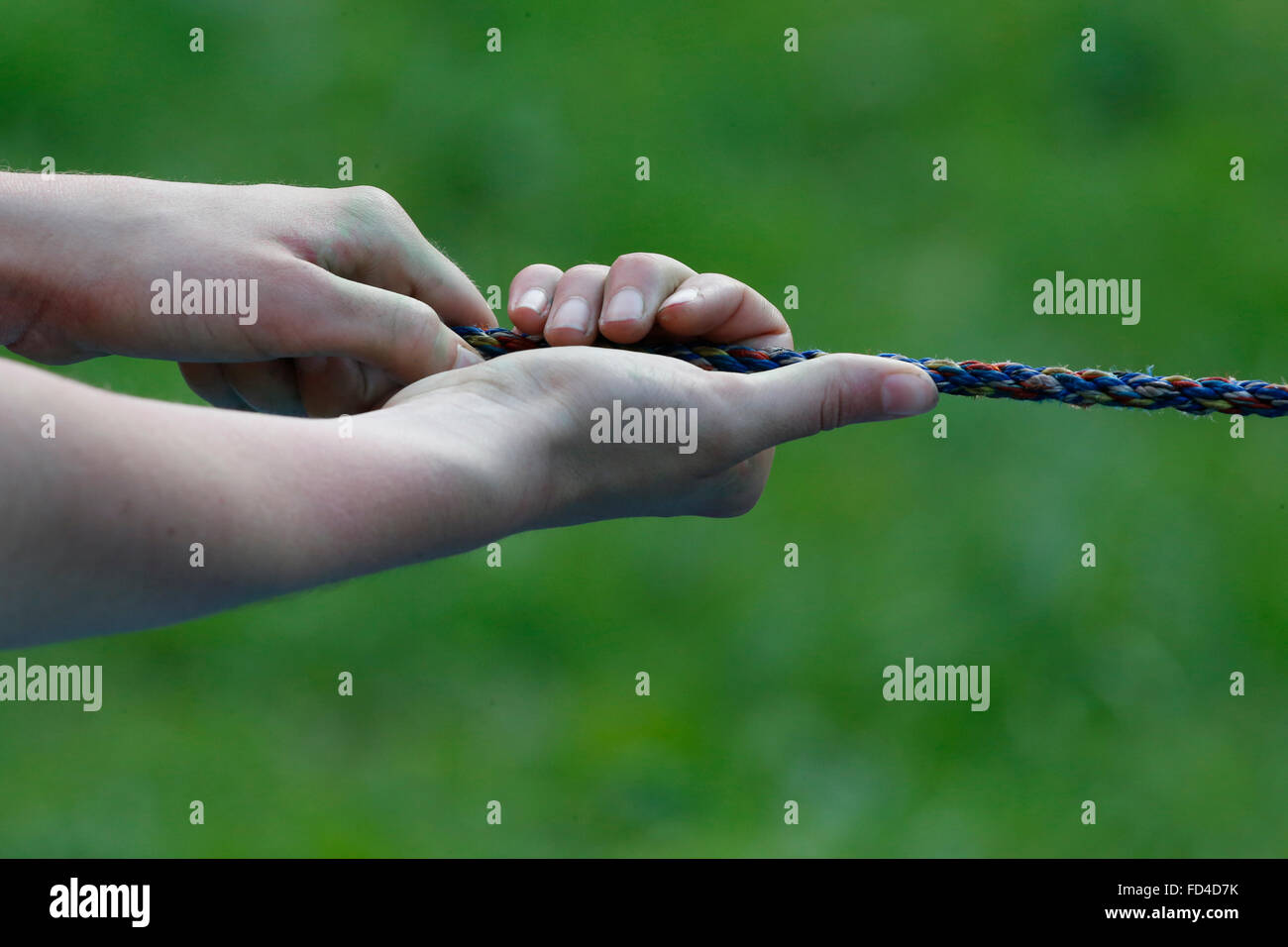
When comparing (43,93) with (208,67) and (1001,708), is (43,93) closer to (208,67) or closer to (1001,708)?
(208,67)

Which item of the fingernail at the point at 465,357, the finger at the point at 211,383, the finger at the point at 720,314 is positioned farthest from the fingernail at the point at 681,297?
the finger at the point at 211,383

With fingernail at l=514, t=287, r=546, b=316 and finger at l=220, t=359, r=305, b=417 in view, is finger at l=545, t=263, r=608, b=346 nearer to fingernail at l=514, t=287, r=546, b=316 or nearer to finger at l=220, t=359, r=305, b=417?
fingernail at l=514, t=287, r=546, b=316

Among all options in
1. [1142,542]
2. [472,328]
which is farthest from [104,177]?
[1142,542]

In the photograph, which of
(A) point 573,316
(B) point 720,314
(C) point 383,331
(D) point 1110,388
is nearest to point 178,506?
(C) point 383,331

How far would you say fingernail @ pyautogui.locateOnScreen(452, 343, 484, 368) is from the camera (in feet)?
5.79

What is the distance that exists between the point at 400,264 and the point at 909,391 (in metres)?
0.75

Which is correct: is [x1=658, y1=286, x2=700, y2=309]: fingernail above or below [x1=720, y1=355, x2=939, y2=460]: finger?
above

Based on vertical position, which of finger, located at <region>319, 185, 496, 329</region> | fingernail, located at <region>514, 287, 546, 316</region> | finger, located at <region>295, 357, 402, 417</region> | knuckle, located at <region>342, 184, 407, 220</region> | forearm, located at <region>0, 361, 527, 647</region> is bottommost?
forearm, located at <region>0, 361, 527, 647</region>

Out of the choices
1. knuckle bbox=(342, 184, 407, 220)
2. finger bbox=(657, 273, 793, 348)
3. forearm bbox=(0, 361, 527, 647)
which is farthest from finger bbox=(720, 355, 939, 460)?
knuckle bbox=(342, 184, 407, 220)

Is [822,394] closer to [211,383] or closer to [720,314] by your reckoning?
[720,314]

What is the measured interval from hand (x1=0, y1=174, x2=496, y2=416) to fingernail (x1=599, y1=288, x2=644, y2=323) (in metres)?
0.20

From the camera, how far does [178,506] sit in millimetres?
1005

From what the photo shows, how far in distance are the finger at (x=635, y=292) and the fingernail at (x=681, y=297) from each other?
11 millimetres

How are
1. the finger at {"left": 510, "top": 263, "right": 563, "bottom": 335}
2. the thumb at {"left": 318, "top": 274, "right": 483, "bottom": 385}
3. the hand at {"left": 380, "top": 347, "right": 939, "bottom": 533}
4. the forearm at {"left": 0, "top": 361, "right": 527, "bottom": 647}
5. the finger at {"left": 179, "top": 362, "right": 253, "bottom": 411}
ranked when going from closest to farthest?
1. the forearm at {"left": 0, "top": 361, "right": 527, "bottom": 647}
2. the hand at {"left": 380, "top": 347, "right": 939, "bottom": 533}
3. the thumb at {"left": 318, "top": 274, "right": 483, "bottom": 385}
4. the finger at {"left": 510, "top": 263, "right": 563, "bottom": 335}
5. the finger at {"left": 179, "top": 362, "right": 253, "bottom": 411}
